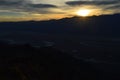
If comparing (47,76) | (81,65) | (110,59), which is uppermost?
(47,76)

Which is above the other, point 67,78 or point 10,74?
point 10,74

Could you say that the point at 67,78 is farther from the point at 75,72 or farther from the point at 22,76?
the point at 22,76

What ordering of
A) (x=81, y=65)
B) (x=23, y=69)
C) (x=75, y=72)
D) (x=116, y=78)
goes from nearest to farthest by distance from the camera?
(x=23, y=69), (x=75, y=72), (x=81, y=65), (x=116, y=78)

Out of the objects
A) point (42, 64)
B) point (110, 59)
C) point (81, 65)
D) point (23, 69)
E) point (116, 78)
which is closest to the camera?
point (23, 69)

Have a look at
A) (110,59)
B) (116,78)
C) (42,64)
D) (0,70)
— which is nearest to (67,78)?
(42,64)

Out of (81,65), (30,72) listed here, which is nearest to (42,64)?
(30,72)

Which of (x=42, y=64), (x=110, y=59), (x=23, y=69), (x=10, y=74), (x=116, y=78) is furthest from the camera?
(x=110, y=59)

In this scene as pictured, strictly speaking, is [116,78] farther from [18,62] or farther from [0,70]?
[0,70]

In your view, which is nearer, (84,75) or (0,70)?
(0,70)

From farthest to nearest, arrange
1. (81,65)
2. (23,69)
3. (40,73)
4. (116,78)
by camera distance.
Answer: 1. (116,78)
2. (81,65)
3. (40,73)
4. (23,69)
